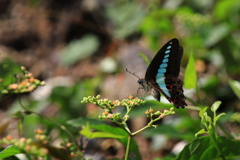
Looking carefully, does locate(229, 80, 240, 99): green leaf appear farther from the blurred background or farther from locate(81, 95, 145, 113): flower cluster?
locate(81, 95, 145, 113): flower cluster

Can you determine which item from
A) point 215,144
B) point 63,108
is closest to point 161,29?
point 63,108

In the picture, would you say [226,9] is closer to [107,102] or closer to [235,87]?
[235,87]

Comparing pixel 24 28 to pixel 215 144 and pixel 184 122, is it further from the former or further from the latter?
pixel 215 144

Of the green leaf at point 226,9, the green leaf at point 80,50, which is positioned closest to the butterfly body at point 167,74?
the green leaf at point 226,9

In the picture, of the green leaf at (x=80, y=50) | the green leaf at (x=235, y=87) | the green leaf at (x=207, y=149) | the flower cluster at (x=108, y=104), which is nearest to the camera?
the flower cluster at (x=108, y=104)

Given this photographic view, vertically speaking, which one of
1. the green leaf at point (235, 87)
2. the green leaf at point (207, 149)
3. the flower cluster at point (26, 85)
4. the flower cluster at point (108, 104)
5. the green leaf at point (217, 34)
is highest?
the green leaf at point (217, 34)

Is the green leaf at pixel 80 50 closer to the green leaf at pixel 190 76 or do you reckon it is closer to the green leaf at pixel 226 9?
the green leaf at pixel 226 9
